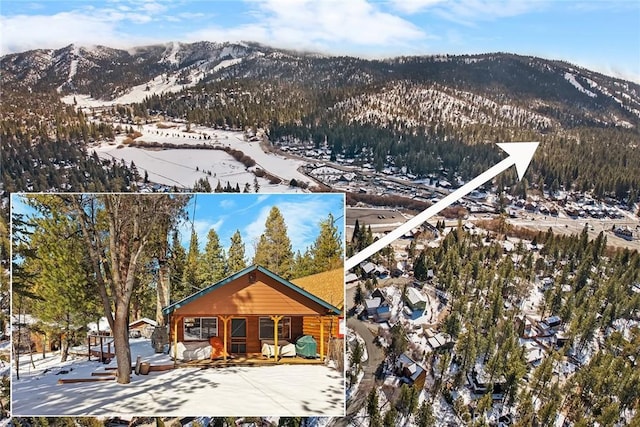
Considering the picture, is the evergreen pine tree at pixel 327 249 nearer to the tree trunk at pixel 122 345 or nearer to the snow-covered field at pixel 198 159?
the tree trunk at pixel 122 345

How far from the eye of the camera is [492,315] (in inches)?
365

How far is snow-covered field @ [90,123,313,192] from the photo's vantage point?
28.7 ft

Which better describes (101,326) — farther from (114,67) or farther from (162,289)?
(114,67)

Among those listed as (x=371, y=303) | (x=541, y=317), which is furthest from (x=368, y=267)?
(x=541, y=317)

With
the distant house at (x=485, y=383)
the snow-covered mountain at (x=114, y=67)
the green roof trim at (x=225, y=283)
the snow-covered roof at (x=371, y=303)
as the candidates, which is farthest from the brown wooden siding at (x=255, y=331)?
the snow-covered mountain at (x=114, y=67)

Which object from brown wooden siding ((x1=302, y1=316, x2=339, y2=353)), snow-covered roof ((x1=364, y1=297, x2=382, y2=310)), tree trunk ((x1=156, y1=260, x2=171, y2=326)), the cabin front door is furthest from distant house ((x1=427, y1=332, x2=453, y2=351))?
tree trunk ((x1=156, y1=260, x2=171, y2=326))

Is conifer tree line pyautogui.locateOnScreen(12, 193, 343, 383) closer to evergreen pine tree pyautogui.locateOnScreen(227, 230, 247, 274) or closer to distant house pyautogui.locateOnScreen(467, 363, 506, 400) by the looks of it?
evergreen pine tree pyautogui.locateOnScreen(227, 230, 247, 274)

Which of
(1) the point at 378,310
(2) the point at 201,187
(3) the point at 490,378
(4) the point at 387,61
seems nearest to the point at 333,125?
(4) the point at 387,61

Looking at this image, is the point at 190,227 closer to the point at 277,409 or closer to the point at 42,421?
the point at 277,409

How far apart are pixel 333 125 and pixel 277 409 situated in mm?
8778

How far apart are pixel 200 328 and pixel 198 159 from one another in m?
6.31

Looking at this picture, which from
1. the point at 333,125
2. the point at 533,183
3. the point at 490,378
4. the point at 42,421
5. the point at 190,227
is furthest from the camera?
the point at 533,183

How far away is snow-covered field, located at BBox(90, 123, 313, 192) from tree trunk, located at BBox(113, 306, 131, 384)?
506cm

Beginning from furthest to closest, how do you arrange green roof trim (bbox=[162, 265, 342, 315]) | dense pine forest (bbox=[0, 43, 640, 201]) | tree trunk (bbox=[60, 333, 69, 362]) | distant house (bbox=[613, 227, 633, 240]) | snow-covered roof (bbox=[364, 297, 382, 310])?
distant house (bbox=[613, 227, 633, 240]) < dense pine forest (bbox=[0, 43, 640, 201]) < snow-covered roof (bbox=[364, 297, 382, 310]) < tree trunk (bbox=[60, 333, 69, 362]) < green roof trim (bbox=[162, 265, 342, 315])
